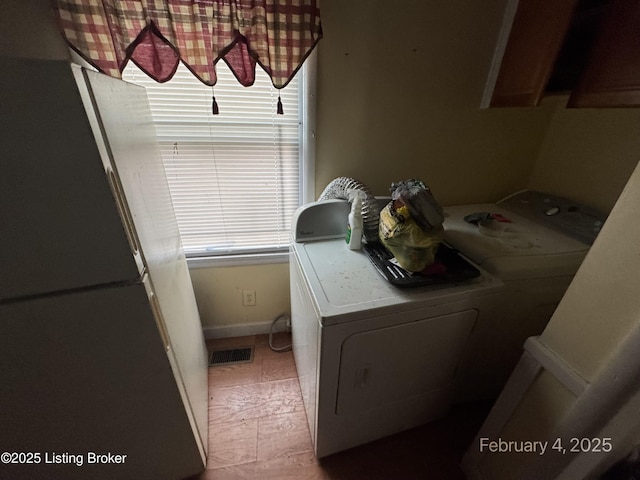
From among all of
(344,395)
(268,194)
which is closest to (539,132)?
(268,194)

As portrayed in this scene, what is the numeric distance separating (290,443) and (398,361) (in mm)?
749

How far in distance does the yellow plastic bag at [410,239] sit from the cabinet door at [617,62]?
32.5 inches

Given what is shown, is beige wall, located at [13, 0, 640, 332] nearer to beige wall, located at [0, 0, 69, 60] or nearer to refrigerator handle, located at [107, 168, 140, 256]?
beige wall, located at [0, 0, 69, 60]

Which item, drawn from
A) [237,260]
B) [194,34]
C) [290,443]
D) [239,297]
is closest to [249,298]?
[239,297]

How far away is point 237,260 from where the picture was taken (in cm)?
160

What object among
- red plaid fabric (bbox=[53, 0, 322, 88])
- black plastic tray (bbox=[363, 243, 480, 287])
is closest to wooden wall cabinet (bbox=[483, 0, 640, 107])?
black plastic tray (bbox=[363, 243, 480, 287])

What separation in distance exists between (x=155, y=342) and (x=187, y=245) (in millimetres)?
900

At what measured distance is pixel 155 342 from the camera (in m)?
0.75

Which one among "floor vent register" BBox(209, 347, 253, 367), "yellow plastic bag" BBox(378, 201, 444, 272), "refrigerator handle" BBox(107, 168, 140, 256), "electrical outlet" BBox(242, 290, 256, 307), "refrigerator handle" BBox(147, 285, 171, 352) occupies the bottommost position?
"floor vent register" BBox(209, 347, 253, 367)

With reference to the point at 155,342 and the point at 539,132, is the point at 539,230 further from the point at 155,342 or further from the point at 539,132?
the point at 155,342

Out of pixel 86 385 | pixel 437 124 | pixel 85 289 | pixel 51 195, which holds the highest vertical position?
pixel 437 124

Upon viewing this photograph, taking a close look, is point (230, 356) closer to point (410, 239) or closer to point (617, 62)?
point (410, 239)

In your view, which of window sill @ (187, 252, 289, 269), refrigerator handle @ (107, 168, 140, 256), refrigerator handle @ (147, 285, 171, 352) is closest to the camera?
refrigerator handle @ (107, 168, 140, 256)

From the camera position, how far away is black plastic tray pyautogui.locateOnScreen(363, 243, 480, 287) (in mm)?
910
